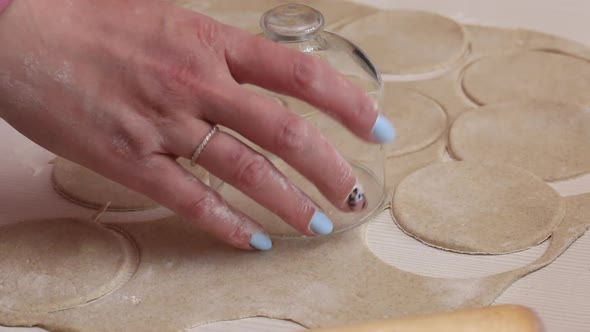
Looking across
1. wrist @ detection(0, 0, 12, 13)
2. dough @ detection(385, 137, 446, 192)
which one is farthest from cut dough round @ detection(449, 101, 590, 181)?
wrist @ detection(0, 0, 12, 13)

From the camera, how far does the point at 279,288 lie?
3.21ft

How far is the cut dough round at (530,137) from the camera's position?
1147mm

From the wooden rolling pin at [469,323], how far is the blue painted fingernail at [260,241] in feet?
0.66

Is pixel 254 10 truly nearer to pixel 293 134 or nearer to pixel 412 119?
pixel 412 119

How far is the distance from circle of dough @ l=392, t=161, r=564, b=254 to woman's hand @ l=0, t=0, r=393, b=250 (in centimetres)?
15

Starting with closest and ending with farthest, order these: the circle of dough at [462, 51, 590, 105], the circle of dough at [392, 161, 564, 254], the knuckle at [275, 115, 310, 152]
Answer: the knuckle at [275, 115, 310, 152]
the circle of dough at [392, 161, 564, 254]
the circle of dough at [462, 51, 590, 105]

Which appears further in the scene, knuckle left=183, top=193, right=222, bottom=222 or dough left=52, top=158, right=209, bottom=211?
dough left=52, top=158, right=209, bottom=211

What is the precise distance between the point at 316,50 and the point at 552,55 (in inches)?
19.9

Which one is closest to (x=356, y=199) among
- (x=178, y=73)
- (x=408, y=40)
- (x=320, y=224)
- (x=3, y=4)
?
(x=320, y=224)

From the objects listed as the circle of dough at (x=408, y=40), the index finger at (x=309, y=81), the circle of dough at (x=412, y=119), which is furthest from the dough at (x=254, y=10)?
the index finger at (x=309, y=81)

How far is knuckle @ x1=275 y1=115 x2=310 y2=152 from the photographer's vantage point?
2.99ft

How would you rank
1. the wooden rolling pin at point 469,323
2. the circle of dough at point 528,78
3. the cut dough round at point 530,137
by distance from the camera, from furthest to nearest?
the circle of dough at point 528,78 < the cut dough round at point 530,137 < the wooden rolling pin at point 469,323

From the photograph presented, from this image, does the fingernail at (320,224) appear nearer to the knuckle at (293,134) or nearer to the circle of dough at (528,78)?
the knuckle at (293,134)

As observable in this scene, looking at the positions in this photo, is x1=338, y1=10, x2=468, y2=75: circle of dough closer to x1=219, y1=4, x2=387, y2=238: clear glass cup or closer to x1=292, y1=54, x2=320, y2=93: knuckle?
x1=219, y1=4, x2=387, y2=238: clear glass cup
